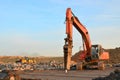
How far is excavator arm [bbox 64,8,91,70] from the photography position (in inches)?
1800

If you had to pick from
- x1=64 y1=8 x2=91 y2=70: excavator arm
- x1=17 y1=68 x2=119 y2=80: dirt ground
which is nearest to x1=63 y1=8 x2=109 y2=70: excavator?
x1=64 y1=8 x2=91 y2=70: excavator arm

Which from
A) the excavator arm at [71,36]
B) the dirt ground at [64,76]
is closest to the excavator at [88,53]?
the excavator arm at [71,36]

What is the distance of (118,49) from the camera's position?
10606cm

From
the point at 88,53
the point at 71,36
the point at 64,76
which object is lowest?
the point at 64,76

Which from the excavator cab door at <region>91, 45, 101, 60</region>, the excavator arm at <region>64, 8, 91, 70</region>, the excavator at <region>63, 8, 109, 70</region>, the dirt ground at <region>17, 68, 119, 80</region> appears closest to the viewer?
the dirt ground at <region>17, 68, 119, 80</region>

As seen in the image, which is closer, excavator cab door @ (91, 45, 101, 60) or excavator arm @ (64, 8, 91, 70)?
excavator arm @ (64, 8, 91, 70)

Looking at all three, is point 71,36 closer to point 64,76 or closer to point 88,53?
point 88,53

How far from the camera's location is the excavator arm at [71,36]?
45.7 m

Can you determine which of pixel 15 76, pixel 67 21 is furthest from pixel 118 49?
pixel 15 76

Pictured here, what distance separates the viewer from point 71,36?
47.6 m

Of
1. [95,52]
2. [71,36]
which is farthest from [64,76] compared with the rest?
[95,52]

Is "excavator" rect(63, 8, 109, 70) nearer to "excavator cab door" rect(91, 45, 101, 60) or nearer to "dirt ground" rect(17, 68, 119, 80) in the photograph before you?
"excavator cab door" rect(91, 45, 101, 60)

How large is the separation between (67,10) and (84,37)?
6072 millimetres

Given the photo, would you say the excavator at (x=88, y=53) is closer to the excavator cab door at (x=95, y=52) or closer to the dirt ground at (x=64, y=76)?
the excavator cab door at (x=95, y=52)
